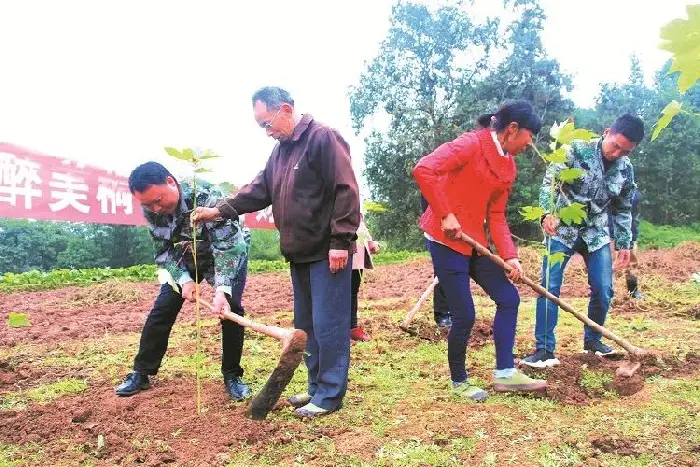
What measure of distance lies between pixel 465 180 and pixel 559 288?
4.31ft

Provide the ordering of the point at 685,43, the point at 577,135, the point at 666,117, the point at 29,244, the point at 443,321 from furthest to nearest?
the point at 29,244, the point at 443,321, the point at 577,135, the point at 666,117, the point at 685,43

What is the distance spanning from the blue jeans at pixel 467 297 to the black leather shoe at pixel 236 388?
1.19m

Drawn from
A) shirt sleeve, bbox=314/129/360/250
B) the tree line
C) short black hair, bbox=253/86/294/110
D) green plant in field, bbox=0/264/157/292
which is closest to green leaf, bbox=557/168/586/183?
shirt sleeve, bbox=314/129/360/250

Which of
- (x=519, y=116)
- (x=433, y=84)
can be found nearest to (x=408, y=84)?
(x=433, y=84)

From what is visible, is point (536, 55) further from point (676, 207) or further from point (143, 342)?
point (143, 342)

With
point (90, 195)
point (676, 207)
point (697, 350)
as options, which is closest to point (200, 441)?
point (697, 350)

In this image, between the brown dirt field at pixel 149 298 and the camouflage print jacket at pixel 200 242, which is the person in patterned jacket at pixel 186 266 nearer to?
the camouflage print jacket at pixel 200 242

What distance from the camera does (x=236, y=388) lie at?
351cm

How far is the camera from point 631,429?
2.76 meters

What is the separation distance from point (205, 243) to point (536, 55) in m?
22.2

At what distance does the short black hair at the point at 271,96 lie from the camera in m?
3.09

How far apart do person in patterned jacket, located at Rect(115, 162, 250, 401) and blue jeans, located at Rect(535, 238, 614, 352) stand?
1.96m

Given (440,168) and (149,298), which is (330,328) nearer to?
(440,168)

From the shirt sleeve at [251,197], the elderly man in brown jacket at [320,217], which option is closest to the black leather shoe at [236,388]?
the elderly man in brown jacket at [320,217]
